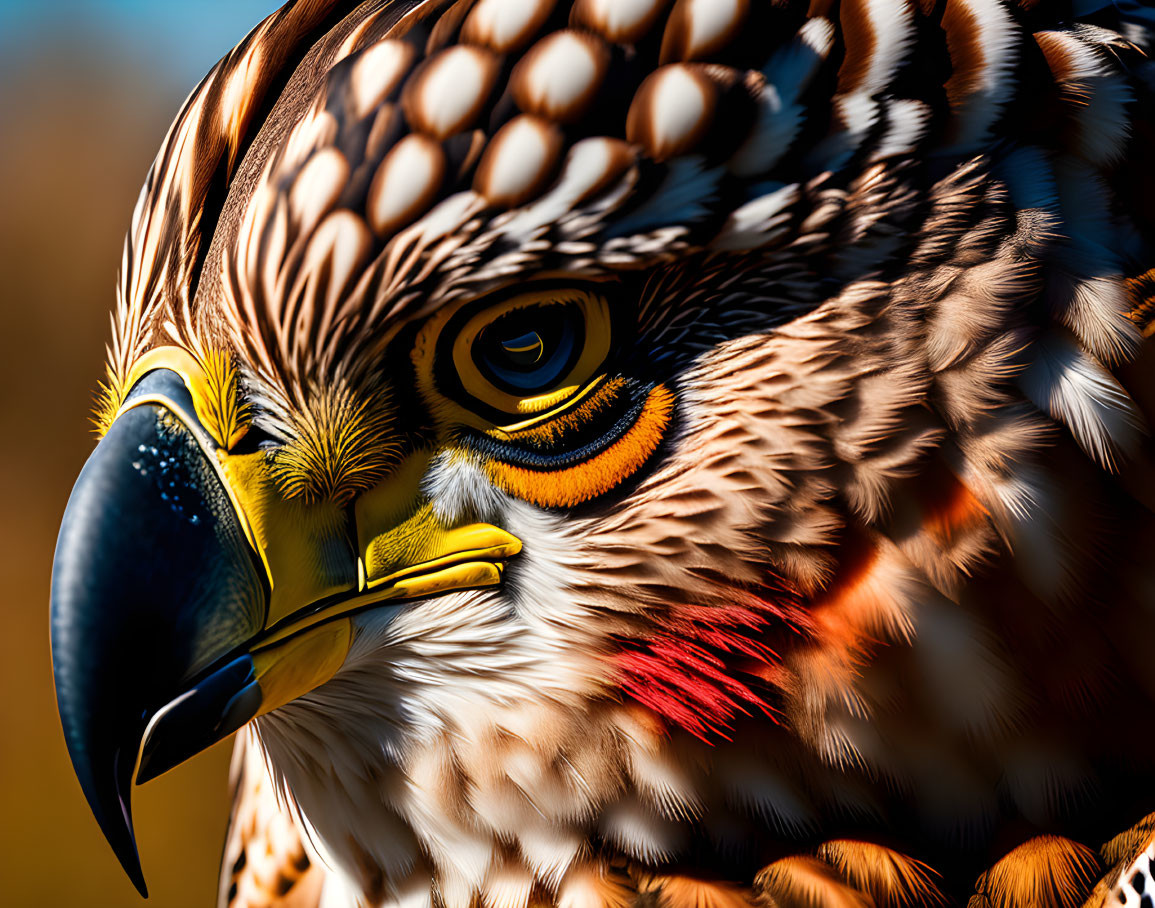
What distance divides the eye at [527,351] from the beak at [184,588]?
4.6 inches

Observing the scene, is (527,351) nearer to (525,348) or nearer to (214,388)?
(525,348)

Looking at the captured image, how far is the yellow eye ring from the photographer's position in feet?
2.70

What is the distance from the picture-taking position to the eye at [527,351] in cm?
83

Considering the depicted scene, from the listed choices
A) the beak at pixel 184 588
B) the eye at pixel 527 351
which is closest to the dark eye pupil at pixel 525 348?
the eye at pixel 527 351

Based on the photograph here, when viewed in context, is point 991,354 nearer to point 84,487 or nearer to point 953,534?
point 953,534

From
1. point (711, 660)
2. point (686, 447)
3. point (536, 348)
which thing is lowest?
point (711, 660)

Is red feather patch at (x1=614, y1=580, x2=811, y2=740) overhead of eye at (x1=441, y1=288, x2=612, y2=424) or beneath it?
beneath

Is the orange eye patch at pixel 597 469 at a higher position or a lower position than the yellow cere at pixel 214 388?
lower

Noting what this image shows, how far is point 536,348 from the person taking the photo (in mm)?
837

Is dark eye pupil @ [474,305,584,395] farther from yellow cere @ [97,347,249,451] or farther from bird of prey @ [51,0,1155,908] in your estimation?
yellow cere @ [97,347,249,451]

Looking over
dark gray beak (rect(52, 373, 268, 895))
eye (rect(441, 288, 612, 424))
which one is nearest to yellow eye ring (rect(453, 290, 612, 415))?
eye (rect(441, 288, 612, 424))

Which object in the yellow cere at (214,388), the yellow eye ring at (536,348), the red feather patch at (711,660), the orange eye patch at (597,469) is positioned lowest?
the red feather patch at (711,660)

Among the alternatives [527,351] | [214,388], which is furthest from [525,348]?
[214,388]

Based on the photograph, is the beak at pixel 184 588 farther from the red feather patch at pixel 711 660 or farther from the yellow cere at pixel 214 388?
the red feather patch at pixel 711 660
